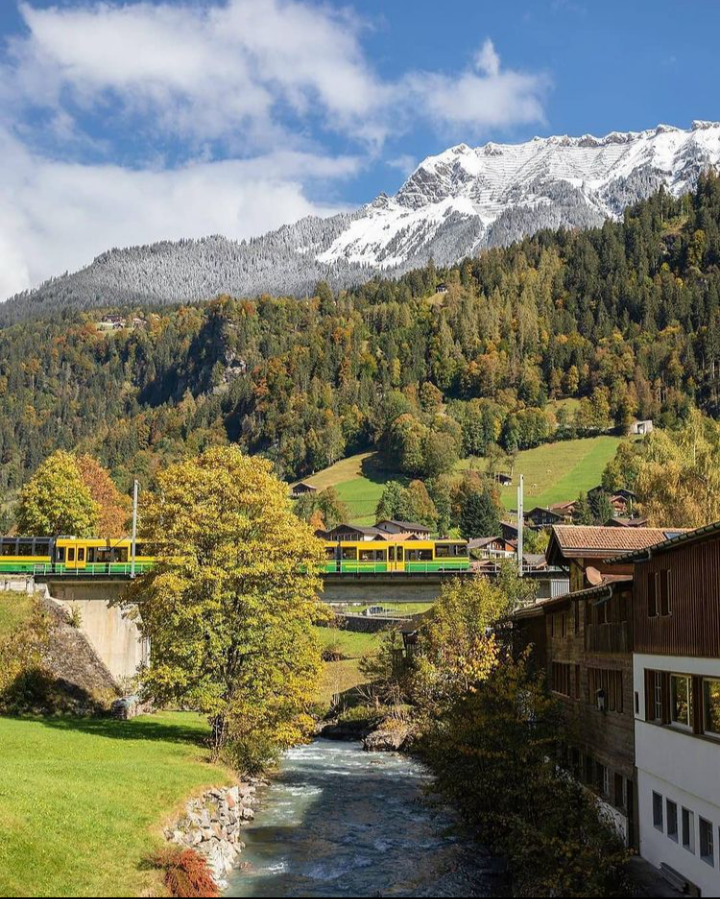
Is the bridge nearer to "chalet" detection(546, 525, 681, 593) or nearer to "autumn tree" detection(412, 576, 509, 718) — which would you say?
"autumn tree" detection(412, 576, 509, 718)

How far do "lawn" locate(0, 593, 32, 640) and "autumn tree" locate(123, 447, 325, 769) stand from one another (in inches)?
685

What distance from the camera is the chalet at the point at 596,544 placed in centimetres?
3634

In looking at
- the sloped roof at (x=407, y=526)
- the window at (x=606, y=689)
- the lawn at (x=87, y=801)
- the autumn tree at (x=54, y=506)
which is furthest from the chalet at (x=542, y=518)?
the window at (x=606, y=689)

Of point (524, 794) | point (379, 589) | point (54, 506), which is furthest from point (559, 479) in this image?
point (524, 794)

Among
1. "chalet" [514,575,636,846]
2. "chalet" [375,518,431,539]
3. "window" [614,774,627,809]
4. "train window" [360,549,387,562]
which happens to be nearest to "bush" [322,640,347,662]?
"train window" [360,549,387,562]

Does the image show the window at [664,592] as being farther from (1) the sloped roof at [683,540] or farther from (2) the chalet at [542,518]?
(2) the chalet at [542,518]

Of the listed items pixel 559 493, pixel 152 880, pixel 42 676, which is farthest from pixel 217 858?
pixel 559 493

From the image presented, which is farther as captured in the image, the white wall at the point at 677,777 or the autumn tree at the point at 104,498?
the autumn tree at the point at 104,498

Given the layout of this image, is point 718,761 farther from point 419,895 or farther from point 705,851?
point 419,895

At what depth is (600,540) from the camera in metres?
37.0

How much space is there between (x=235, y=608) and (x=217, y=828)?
14.5 meters

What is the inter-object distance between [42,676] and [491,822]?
3532cm

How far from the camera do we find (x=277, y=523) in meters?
46.8

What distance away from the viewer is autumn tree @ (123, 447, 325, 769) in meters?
44.6
